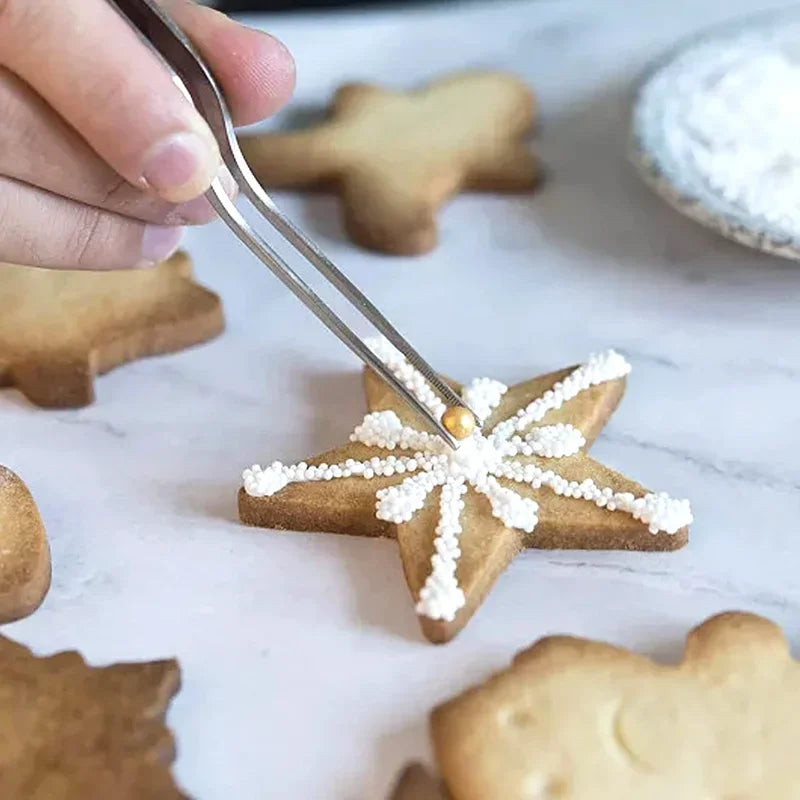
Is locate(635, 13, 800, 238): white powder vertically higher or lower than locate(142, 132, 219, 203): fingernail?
lower

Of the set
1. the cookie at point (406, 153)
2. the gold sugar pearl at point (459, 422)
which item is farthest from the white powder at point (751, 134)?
the gold sugar pearl at point (459, 422)

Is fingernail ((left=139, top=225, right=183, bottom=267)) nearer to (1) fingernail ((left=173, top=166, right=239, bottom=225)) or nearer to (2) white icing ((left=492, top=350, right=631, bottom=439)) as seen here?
(1) fingernail ((left=173, top=166, right=239, bottom=225))

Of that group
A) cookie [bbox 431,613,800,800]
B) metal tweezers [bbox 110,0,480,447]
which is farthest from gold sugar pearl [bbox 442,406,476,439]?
cookie [bbox 431,613,800,800]

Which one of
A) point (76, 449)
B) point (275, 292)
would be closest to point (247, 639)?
point (76, 449)

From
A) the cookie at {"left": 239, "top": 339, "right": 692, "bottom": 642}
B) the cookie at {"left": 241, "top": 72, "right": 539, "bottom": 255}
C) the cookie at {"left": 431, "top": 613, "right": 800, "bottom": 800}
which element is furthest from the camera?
the cookie at {"left": 241, "top": 72, "right": 539, "bottom": 255}

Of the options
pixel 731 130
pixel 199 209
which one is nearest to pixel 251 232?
pixel 199 209

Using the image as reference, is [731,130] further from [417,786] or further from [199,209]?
[417,786]

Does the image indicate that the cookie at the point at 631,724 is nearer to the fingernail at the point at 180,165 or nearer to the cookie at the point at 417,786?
the cookie at the point at 417,786
